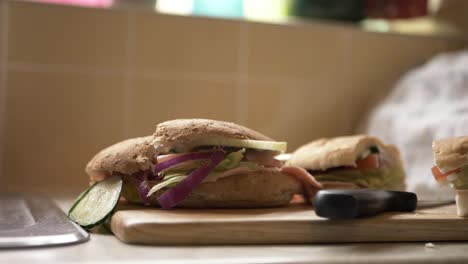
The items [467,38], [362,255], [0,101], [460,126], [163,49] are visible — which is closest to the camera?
[362,255]

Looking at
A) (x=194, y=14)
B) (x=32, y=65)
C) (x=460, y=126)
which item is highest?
(x=194, y=14)

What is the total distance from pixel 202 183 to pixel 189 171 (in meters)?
0.03

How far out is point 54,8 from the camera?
160cm

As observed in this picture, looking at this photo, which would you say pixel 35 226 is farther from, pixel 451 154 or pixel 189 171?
pixel 451 154

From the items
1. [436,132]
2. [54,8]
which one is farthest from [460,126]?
[54,8]

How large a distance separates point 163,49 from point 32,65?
1.07ft

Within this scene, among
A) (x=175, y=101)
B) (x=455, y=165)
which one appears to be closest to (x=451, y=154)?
(x=455, y=165)

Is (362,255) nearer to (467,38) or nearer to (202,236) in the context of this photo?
(202,236)

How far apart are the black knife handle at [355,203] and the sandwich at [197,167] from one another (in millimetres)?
173

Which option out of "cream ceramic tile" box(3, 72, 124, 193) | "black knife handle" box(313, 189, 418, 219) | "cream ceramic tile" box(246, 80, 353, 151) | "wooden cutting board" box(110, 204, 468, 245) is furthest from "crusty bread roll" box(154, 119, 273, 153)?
"cream ceramic tile" box(246, 80, 353, 151)

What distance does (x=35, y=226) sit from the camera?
32.6 inches

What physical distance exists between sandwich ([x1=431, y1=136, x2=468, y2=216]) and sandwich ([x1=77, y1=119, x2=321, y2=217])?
0.77 ft

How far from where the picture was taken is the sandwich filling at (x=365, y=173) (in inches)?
45.9

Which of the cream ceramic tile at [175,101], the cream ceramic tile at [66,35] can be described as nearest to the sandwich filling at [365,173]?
the cream ceramic tile at [175,101]
